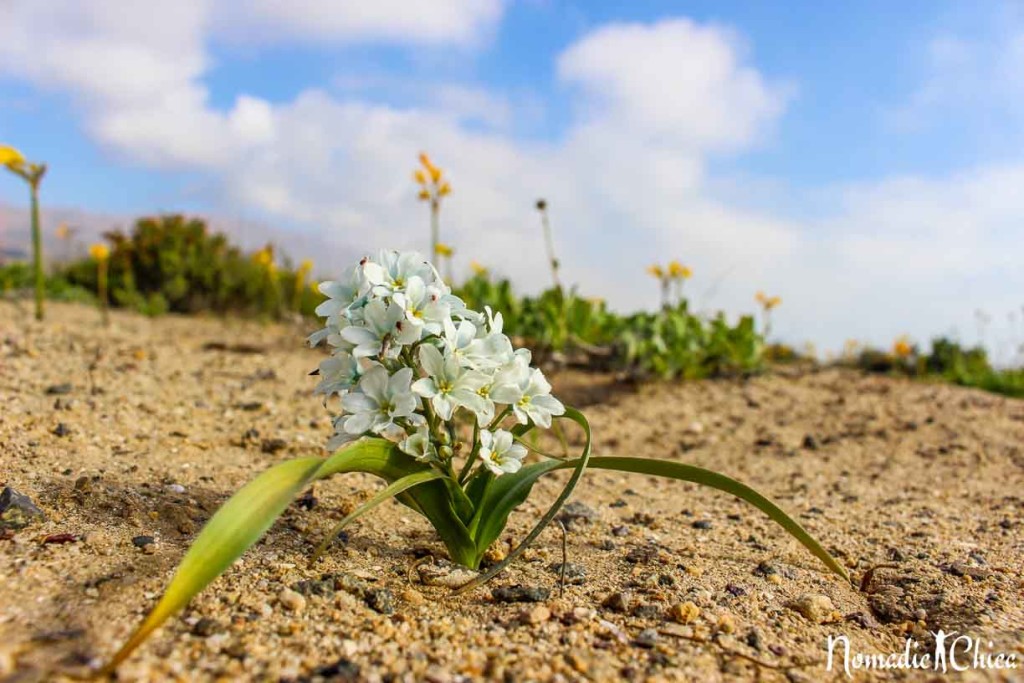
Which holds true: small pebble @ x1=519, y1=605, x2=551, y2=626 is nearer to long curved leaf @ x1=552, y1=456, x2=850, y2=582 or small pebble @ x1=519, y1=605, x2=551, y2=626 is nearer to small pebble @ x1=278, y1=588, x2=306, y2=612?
long curved leaf @ x1=552, y1=456, x2=850, y2=582

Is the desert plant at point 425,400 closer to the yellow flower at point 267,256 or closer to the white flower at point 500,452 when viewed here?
the white flower at point 500,452

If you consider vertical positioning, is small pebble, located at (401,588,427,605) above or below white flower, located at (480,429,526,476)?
below

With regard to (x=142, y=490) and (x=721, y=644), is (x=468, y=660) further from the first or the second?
(x=142, y=490)

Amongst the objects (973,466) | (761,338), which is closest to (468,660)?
(973,466)

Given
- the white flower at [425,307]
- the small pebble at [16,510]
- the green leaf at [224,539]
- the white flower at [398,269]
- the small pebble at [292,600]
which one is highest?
the white flower at [398,269]

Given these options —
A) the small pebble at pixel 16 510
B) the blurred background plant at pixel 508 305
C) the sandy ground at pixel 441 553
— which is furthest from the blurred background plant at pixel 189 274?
the small pebble at pixel 16 510

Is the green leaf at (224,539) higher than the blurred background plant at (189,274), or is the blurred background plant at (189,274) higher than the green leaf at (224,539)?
the blurred background plant at (189,274)

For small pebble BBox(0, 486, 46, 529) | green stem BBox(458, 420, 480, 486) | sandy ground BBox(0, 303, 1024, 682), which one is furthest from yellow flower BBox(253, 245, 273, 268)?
green stem BBox(458, 420, 480, 486)
